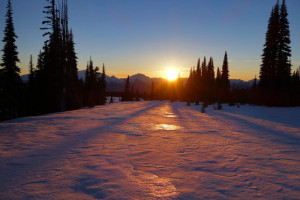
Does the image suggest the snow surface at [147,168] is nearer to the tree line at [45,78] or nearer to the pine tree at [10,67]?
the tree line at [45,78]

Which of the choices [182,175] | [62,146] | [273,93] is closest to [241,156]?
[182,175]

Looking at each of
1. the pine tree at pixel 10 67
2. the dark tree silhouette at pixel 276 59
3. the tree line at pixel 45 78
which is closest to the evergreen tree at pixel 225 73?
the dark tree silhouette at pixel 276 59

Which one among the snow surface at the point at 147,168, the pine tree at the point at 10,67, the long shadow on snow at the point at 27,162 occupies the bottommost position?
the snow surface at the point at 147,168

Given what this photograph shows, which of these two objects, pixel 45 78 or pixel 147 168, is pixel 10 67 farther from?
pixel 147 168

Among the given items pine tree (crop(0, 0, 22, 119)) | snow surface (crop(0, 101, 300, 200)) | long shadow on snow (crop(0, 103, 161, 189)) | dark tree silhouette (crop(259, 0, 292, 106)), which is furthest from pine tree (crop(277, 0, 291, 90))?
pine tree (crop(0, 0, 22, 119))

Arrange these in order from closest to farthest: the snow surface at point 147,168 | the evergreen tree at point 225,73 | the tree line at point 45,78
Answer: the snow surface at point 147,168, the tree line at point 45,78, the evergreen tree at point 225,73

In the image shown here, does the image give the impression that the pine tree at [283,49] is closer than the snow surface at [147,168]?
No

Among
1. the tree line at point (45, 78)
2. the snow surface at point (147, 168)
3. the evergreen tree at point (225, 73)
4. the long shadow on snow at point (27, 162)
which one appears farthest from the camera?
the evergreen tree at point (225, 73)

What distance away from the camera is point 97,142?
18.0 feet

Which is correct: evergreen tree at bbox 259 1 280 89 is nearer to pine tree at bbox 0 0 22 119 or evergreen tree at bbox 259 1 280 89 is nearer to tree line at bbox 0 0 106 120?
tree line at bbox 0 0 106 120

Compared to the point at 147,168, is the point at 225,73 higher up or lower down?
higher up

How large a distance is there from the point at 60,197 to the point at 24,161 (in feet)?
6.84

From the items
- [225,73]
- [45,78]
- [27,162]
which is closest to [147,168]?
[27,162]

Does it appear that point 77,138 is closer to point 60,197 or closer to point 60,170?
point 60,170
